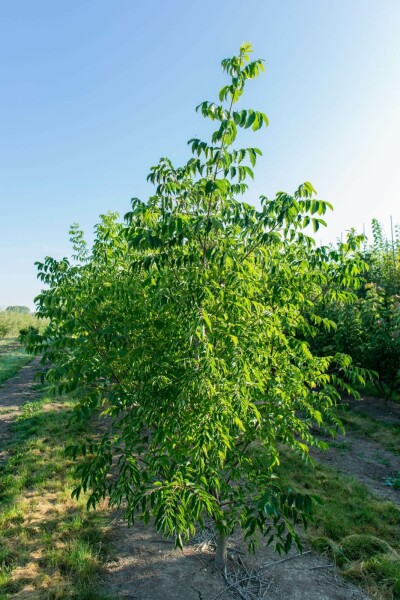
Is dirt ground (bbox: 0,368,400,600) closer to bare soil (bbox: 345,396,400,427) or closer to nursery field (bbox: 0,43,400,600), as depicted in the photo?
nursery field (bbox: 0,43,400,600)

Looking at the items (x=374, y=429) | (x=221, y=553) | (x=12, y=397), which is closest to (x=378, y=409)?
(x=374, y=429)

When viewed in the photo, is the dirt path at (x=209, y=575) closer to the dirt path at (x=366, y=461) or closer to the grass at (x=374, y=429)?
the dirt path at (x=366, y=461)

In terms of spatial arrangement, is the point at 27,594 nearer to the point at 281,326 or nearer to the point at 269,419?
the point at 269,419

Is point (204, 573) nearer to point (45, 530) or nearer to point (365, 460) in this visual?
point (45, 530)

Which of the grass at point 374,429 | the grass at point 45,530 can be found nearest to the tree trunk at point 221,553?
the grass at point 45,530

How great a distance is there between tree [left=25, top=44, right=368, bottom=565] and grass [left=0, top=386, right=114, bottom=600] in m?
1.49

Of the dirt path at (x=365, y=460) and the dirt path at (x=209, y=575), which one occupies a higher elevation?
the dirt path at (x=209, y=575)

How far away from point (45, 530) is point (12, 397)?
9806mm

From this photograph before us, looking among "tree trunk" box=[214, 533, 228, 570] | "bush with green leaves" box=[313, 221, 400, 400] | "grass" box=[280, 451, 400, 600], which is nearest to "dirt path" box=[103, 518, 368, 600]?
"tree trunk" box=[214, 533, 228, 570]

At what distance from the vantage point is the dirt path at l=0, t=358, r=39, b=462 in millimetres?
10180

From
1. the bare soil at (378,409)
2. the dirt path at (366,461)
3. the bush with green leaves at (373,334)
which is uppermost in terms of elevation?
the bush with green leaves at (373,334)

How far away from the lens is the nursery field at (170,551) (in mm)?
4602

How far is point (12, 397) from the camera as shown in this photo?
1423 centimetres

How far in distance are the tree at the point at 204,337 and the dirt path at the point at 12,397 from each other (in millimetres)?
6135
